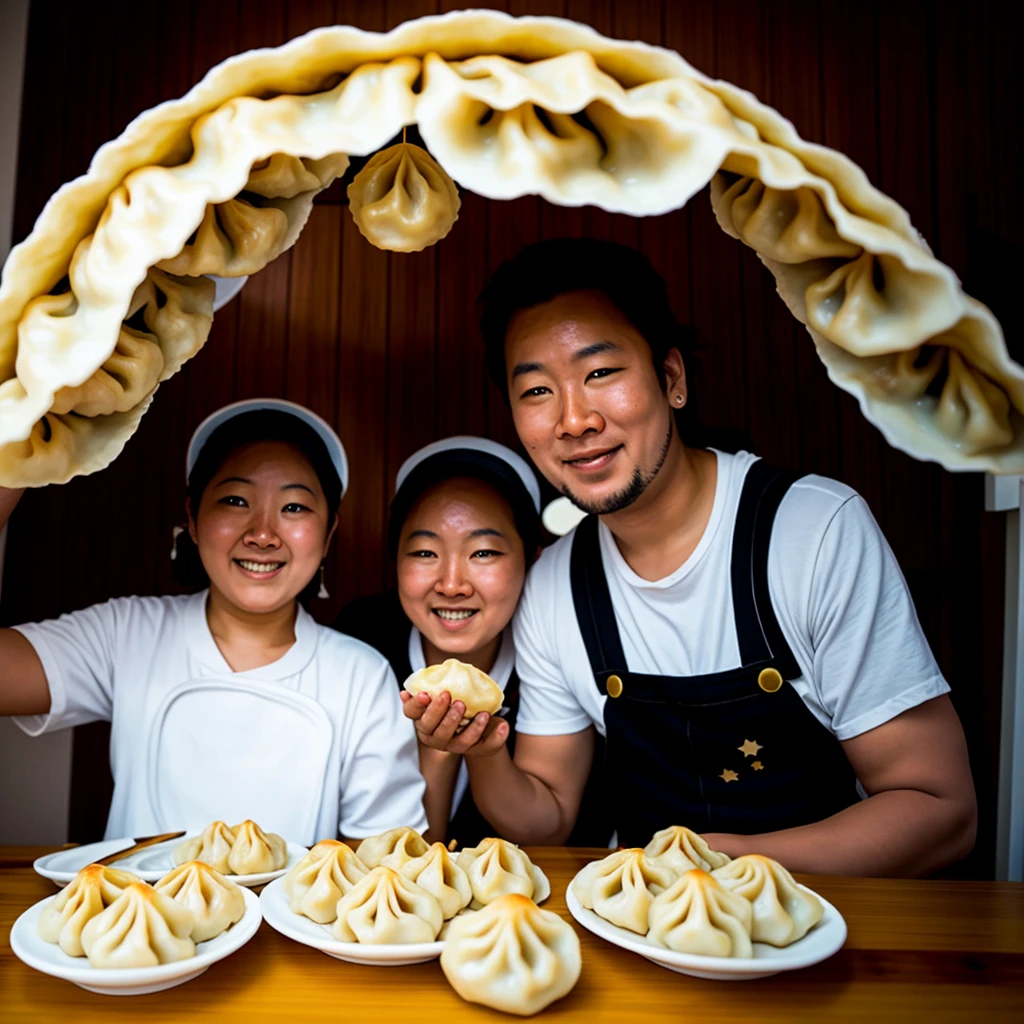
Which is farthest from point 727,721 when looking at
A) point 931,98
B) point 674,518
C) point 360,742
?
point 931,98

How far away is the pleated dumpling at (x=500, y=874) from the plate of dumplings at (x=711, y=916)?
0.06 m

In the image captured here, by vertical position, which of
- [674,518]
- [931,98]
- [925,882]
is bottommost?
[925,882]

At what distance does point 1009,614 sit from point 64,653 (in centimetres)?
198

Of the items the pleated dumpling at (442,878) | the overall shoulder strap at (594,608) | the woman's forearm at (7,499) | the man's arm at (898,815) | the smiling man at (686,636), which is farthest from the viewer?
the overall shoulder strap at (594,608)

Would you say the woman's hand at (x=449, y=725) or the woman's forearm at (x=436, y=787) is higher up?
the woman's hand at (x=449, y=725)

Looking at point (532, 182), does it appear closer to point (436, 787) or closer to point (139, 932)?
point (139, 932)

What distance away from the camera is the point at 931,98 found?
9.30 feet

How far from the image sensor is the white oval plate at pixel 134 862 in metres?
1.26

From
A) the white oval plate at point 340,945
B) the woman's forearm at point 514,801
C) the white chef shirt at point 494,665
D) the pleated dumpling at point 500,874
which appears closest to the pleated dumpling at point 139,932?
the white oval plate at point 340,945

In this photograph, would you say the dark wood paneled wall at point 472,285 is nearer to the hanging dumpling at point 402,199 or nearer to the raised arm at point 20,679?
the raised arm at point 20,679

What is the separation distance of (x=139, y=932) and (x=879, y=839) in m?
1.22

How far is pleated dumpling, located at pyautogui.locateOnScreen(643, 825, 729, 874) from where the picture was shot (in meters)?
1.24

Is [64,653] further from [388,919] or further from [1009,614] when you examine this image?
[1009,614]

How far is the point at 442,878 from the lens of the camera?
3.78 ft
